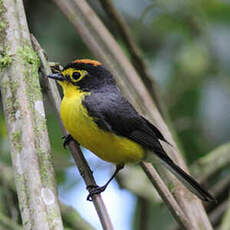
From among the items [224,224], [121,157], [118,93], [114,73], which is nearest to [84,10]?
[114,73]

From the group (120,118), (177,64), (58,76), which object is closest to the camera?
(58,76)

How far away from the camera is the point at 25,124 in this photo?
210 centimetres

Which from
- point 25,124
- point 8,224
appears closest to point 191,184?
point 8,224

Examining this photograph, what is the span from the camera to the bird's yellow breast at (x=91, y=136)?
3031 millimetres

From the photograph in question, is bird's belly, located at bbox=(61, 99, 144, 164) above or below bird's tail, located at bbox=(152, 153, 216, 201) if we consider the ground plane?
Answer: above

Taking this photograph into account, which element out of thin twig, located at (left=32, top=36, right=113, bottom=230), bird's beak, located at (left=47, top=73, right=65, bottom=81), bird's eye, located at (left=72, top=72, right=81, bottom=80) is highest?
bird's eye, located at (left=72, top=72, right=81, bottom=80)

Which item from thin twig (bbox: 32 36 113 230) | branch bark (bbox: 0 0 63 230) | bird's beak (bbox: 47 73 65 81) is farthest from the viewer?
bird's beak (bbox: 47 73 65 81)

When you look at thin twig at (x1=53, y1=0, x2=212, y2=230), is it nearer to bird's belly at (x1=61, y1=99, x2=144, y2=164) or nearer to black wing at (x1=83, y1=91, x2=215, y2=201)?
black wing at (x1=83, y1=91, x2=215, y2=201)

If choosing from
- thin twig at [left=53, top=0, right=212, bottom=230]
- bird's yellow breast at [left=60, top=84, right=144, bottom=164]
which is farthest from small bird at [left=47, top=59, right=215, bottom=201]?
thin twig at [left=53, top=0, right=212, bottom=230]

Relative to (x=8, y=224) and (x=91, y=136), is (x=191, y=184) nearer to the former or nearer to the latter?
(x=91, y=136)

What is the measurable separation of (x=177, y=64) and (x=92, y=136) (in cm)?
182

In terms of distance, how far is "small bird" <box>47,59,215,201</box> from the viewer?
307 centimetres

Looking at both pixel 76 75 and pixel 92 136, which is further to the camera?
pixel 76 75

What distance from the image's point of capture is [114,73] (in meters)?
3.13
